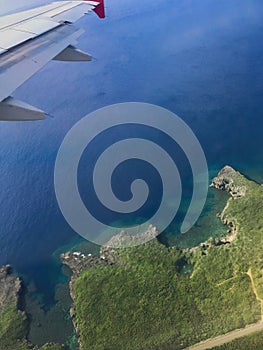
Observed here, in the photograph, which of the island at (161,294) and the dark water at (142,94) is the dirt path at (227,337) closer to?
the island at (161,294)

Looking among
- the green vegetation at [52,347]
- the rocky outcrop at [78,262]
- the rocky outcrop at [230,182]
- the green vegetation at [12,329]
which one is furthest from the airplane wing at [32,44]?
the rocky outcrop at [230,182]

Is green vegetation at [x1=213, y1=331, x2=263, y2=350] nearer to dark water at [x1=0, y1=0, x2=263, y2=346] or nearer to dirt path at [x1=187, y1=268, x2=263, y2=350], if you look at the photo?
dirt path at [x1=187, y1=268, x2=263, y2=350]

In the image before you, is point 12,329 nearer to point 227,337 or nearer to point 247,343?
point 227,337

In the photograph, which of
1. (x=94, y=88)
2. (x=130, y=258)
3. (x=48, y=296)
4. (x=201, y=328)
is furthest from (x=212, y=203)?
(x=94, y=88)

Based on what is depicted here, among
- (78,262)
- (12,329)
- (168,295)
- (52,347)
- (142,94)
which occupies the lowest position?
(52,347)

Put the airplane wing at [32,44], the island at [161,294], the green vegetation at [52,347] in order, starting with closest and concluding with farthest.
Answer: the airplane wing at [32,44] → the island at [161,294] → the green vegetation at [52,347]

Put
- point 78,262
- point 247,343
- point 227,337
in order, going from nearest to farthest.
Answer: point 247,343, point 227,337, point 78,262

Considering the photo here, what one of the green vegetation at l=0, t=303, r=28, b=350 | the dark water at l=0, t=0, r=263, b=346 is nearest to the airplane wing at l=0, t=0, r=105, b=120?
the green vegetation at l=0, t=303, r=28, b=350

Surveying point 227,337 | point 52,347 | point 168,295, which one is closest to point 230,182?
point 168,295
